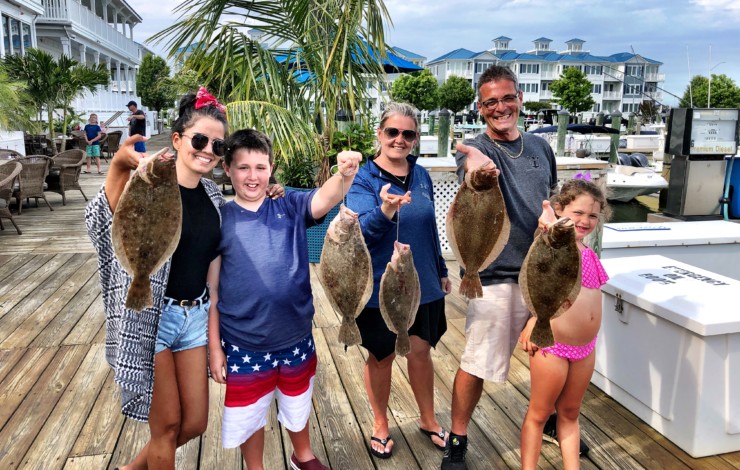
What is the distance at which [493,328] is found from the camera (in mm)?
2898

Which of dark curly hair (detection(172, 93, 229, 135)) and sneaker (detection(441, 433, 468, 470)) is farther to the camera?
sneaker (detection(441, 433, 468, 470))

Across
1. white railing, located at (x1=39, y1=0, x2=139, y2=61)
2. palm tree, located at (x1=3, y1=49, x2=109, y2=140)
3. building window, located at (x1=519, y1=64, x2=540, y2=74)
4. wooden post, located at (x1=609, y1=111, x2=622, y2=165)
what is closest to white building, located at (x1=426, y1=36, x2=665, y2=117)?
building window, located at (x1=519, y1=64, x2=540, y2=74)

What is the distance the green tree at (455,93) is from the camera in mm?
58938

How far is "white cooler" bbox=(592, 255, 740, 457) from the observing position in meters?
3.06

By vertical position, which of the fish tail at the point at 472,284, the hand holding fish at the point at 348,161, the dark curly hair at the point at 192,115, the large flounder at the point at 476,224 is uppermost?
the dark curly hair at the point at 192,115

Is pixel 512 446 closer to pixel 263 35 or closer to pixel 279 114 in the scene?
pixel 279 114

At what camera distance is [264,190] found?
2.48 metres

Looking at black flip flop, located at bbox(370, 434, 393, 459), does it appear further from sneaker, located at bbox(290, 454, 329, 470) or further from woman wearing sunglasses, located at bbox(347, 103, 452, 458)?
sneaker, located at bbox(290, 454, 329, 470)

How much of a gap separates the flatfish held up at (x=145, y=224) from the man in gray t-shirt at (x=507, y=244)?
1304 millimetres

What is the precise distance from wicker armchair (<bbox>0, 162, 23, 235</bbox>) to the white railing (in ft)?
68.0

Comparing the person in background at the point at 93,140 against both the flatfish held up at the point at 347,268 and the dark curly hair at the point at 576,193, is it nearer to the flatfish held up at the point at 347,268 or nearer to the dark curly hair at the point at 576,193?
the flatfish held up at the point at 347,268

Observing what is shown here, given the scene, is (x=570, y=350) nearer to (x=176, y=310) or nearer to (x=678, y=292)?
(x=678, y=292)

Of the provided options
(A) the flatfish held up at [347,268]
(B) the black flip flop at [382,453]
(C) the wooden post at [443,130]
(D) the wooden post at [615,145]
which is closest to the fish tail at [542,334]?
(A) the flatfish held up at [347,268]

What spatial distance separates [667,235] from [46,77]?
1779 cm
